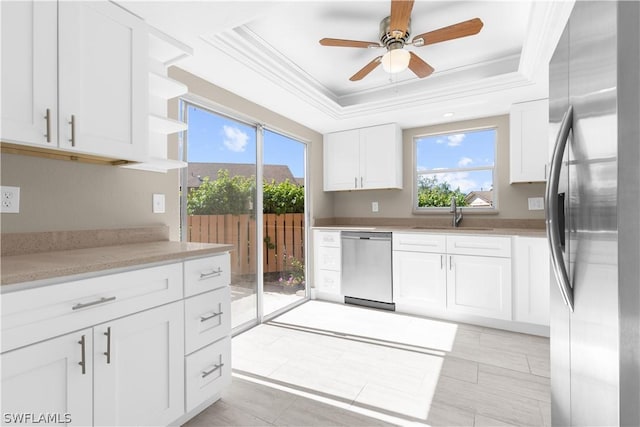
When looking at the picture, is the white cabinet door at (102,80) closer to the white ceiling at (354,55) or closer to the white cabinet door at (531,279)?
the white ceiling at (354,55)

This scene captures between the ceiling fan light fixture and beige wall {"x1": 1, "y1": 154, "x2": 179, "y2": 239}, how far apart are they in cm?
180

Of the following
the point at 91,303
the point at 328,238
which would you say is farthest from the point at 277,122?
the point at 91,303

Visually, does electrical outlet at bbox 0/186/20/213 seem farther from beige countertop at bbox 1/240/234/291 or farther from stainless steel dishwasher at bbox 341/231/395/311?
stainless steel dishwasher at bbox 341/231/395/311

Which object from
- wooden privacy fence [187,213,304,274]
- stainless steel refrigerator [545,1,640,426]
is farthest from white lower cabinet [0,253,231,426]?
stainless steel refrigerator [545,1,640,426]

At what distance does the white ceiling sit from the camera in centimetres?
183

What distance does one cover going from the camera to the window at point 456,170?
3609 millimetres

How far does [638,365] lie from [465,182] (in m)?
3.49

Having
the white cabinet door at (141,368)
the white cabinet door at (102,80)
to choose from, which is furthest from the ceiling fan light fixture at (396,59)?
the white cabinet door at (141,368)

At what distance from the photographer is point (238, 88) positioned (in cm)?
271

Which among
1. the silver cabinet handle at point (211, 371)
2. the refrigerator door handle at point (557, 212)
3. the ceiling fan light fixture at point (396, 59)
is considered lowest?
the silver cabinet handle at point (211, 371)

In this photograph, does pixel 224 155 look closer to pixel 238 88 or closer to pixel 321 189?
pixel 238 88

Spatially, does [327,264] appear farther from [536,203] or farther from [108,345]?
[108,345]

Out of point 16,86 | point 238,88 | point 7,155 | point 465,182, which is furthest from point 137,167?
point 465,182

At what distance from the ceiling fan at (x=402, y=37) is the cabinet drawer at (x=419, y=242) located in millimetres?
1658
